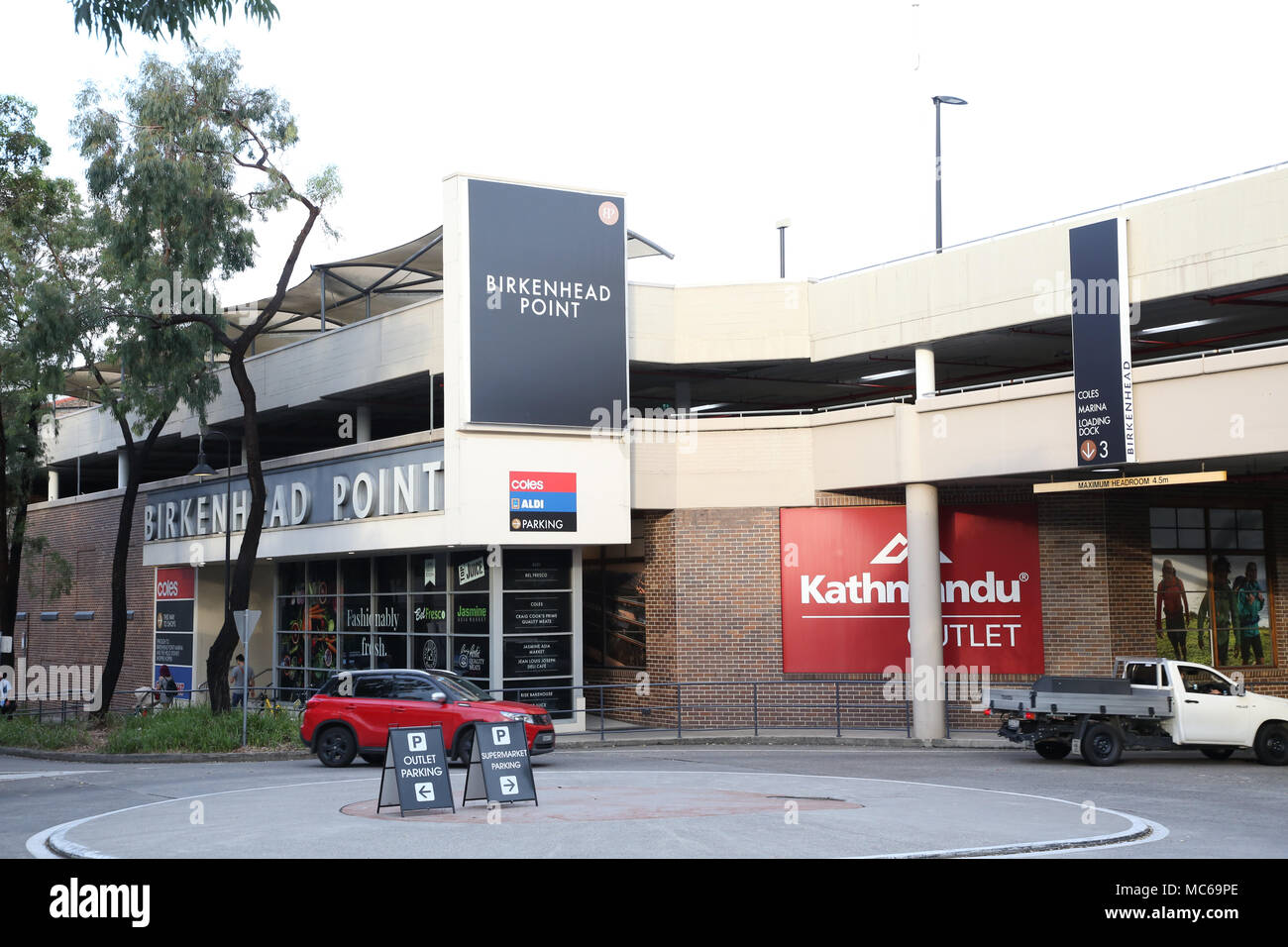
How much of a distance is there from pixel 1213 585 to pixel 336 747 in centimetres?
1808

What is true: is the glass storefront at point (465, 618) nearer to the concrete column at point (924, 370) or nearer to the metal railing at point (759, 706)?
the metal railing at point (759, 706)

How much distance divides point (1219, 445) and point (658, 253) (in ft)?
49.2

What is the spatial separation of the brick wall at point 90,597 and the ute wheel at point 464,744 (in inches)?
914

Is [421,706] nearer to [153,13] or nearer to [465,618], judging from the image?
[465,618]

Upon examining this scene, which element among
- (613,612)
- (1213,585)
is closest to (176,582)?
(613,612)

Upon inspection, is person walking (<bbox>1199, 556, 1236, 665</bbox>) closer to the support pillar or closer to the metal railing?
the metal railing

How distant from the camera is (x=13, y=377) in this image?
112 ft

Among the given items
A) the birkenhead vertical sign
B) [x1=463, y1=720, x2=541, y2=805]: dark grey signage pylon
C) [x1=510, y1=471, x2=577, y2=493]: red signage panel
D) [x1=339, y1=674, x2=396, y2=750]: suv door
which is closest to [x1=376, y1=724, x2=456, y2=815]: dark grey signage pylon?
[x1=463, y1=720, x2=541, y2=805]: dark grey signage pylon

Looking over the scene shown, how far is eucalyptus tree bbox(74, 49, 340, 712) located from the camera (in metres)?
26.6

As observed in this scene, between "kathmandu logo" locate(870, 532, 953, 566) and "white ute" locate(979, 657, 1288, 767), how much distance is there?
21.3 feet

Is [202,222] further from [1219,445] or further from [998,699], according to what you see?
[1219,445]

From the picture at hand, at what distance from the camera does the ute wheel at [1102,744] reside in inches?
833

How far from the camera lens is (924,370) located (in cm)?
2706

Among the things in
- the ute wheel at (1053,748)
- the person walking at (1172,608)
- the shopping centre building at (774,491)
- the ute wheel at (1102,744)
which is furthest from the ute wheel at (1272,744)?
the person walking at (1172,608)
